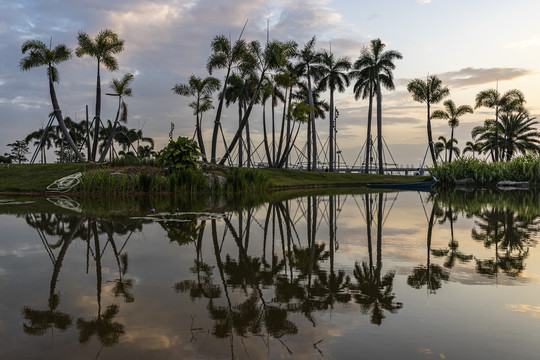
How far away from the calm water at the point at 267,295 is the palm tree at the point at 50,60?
2659cm

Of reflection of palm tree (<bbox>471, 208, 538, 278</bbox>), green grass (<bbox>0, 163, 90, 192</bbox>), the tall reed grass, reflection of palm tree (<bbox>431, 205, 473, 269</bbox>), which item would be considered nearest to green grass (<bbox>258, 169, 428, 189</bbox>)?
the tall reed grass

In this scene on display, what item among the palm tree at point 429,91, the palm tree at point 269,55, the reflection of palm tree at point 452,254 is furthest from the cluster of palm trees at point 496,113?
the reflection of palm tree at point 452,254

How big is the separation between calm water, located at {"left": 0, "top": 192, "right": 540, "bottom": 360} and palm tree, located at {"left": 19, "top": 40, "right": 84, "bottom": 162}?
87.2ft

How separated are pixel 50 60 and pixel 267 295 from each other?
34.8 m

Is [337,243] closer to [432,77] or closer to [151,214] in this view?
[151,214]

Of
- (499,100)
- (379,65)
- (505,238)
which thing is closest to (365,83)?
(379,65)

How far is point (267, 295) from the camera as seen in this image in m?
4.65

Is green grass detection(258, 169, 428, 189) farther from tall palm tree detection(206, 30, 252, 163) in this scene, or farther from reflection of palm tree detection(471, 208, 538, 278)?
reflection of palm tree detection(471, 208, 538, 278)

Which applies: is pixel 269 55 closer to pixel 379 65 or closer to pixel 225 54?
pixel 225 54

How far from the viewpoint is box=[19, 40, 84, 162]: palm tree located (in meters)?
32.4

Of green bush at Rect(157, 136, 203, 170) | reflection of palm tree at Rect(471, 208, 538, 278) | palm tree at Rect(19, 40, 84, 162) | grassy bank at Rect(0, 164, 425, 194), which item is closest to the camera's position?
reflection of palm tree at Rect(471, 208, 538, 278)

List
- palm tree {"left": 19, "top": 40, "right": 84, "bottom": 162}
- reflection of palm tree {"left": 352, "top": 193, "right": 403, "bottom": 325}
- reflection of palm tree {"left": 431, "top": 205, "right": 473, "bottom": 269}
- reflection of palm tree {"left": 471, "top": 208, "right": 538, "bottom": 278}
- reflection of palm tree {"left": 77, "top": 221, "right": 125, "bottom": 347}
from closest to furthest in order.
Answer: reflection of palm tree {"left": 77, "top": 221, "right": 125, "bottom": 347} → reflection of palm tree {"left": 352, "top": 193, "right": 403, "bottom": 325} → reflection of palm tree {"left": 471, "top": 208, "right": 538, "bottom": 278} → reflection of palm tree {"left": 431, "top": 205, "right": 473, "bottom": 269} → palm tree {"left": 19, "top": 40, "right": 84, "bottom": 162}

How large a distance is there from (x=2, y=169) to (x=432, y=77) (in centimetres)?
5082

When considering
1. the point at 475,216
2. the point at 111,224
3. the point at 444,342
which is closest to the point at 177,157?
the point at 111,224
